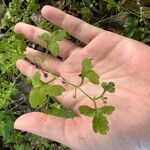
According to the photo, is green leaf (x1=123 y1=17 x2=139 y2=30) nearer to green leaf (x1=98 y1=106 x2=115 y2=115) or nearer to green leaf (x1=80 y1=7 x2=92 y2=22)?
green leaf (x1=80 y1=7 x2=92 y2=22)

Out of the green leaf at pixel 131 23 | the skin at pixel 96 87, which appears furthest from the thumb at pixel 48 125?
the green leaf at pixel 131 23

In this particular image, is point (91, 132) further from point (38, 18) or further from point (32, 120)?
point (38, 18)

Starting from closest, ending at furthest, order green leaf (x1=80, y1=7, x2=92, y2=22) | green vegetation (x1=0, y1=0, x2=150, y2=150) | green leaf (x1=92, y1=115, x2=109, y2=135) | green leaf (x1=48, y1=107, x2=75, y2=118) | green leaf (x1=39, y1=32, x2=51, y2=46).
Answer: green leaf (x1=92, y1=115, x2=109, y2=135), green leaf (x1=48, y1=107, x2=75, y2=118), green leaf (x1=39, y1=32, x2=51, y2=46), green vegetation (x1=0, y1=0, x2=150, y2=150), green leaf (x1=80, y1=7, x2=92, y2=22)

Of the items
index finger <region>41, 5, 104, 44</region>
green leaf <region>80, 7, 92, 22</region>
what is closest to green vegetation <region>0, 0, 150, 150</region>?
green leaf <region>80, 7, 92, 22</region>

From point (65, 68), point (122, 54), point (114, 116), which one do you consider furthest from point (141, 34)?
point (114, 116)

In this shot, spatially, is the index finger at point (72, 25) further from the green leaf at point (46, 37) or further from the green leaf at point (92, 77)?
the green leaf at point (92, 77)

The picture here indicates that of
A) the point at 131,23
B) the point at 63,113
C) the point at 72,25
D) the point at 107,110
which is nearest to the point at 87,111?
the point at 107,110

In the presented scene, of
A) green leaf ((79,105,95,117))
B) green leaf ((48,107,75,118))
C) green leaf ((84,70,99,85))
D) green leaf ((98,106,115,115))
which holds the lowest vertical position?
green leaf ((48,107,75,118))
